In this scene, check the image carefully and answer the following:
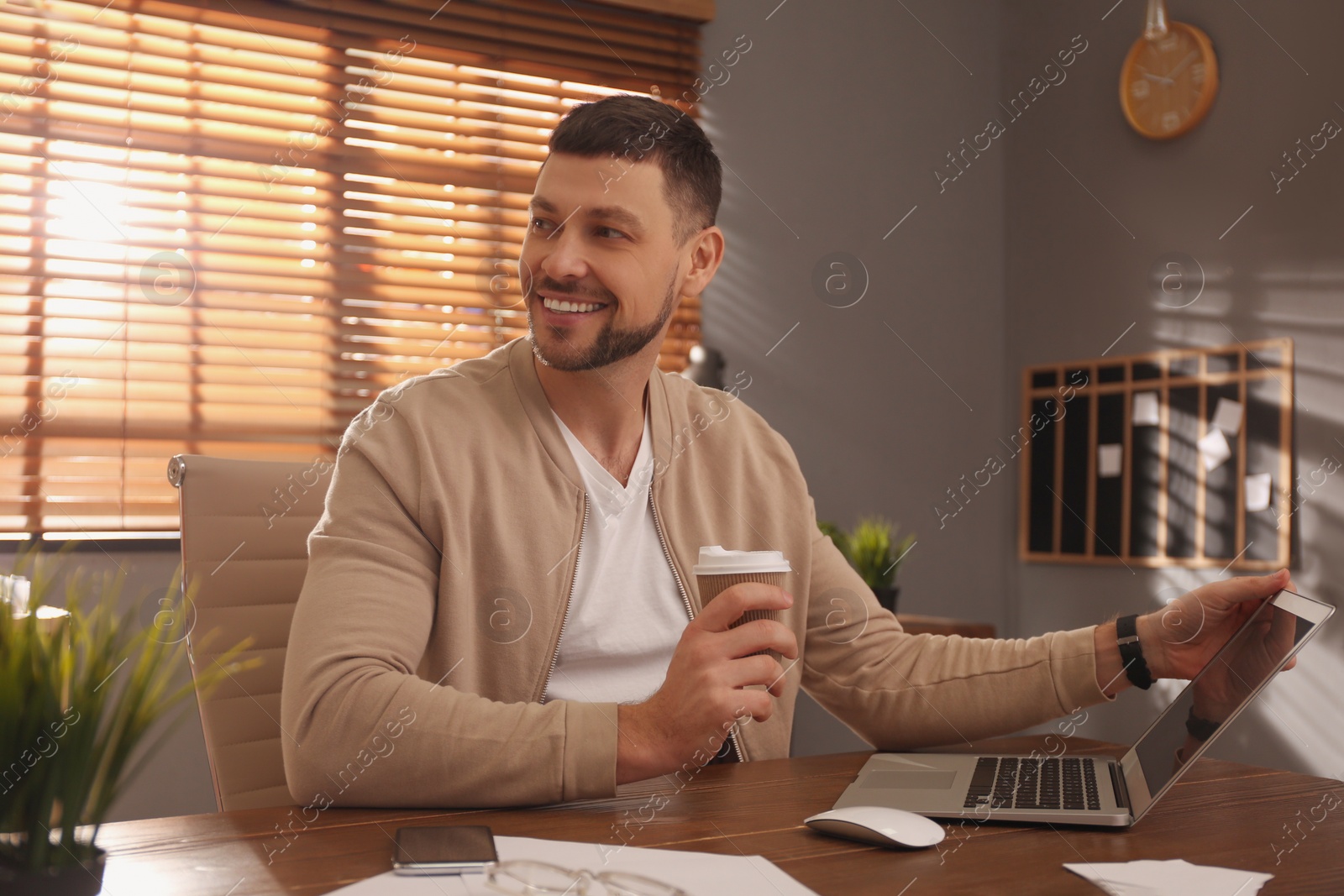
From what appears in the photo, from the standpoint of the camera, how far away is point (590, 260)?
1.48m

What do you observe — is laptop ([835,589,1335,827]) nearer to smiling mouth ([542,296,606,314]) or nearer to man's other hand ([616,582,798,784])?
man's other hand ([616,582,798,784])

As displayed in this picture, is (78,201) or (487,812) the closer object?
→ (487,812)

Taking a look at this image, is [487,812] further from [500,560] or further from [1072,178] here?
[1072,178]

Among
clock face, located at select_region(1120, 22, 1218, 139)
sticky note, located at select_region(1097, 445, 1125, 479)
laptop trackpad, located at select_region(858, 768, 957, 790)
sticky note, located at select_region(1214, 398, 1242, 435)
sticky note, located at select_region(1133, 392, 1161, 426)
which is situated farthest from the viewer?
sticky note, located at select_region(1097, 445, 1125, 479)

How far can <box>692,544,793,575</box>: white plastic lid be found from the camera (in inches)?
38.4

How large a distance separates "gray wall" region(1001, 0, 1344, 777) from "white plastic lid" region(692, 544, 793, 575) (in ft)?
8.08

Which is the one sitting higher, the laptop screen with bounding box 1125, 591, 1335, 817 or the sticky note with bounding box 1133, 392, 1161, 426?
the sticky note with bounding box 1133, 392, 1161, 426

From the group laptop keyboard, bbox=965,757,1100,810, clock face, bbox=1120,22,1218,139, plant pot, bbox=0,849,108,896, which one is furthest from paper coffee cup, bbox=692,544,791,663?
clock face, bbox=1120,22,1218,139

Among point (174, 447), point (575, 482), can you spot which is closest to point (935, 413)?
point (174, 447)

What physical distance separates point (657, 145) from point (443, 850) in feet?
3.47

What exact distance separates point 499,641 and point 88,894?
2.36ft

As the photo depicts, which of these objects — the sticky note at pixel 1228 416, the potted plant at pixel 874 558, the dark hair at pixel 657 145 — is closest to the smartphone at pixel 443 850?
the dark hair at pixel 657 145

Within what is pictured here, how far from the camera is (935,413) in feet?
13.0

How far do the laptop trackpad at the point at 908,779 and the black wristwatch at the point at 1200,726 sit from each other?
0.76ft
